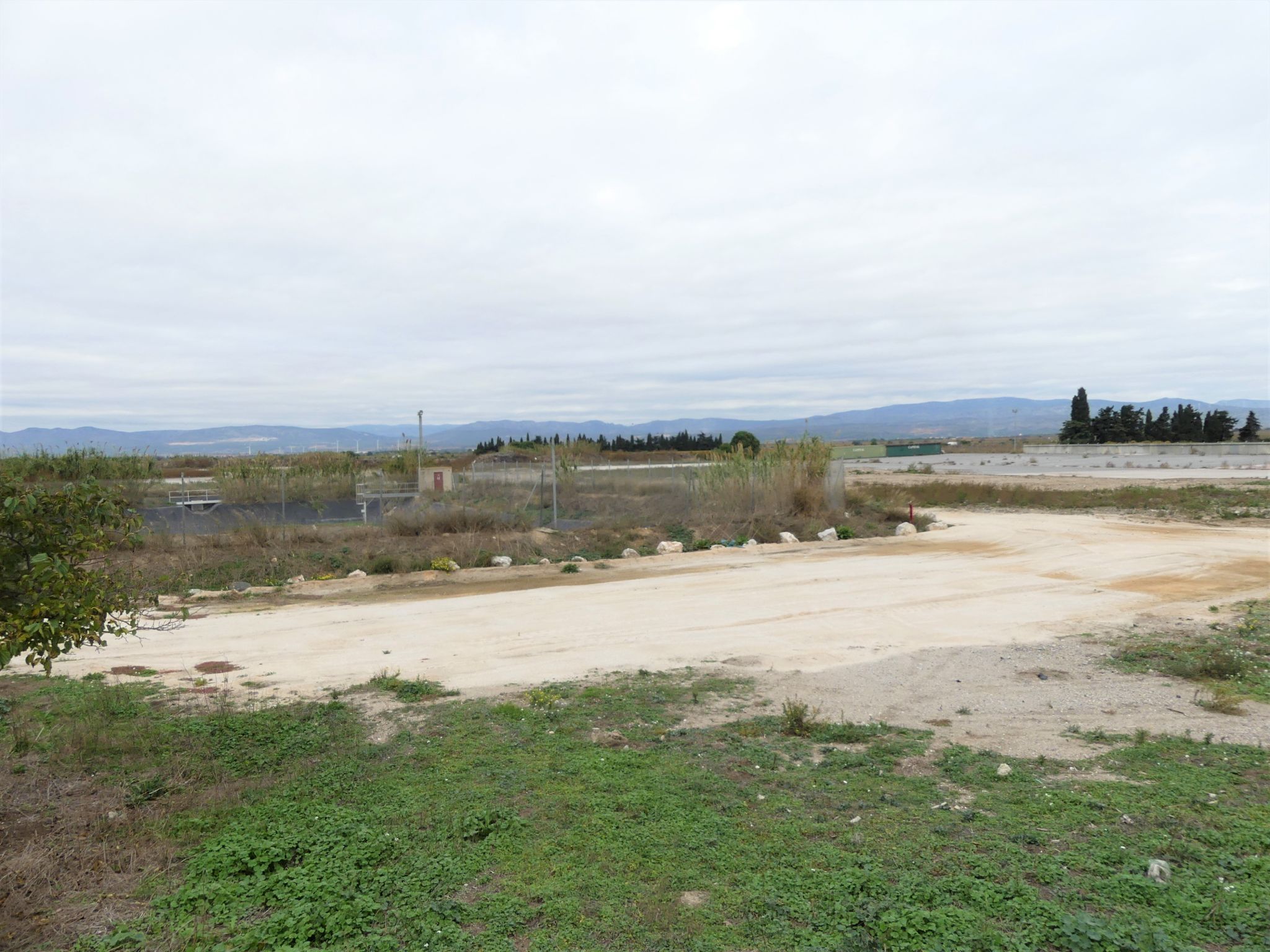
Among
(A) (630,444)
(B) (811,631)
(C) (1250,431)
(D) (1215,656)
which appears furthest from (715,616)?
(C) (1250,431)

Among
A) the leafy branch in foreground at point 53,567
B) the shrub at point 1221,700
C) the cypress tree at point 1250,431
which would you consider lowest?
the shrub at point 1221,700

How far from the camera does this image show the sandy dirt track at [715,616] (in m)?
10.1

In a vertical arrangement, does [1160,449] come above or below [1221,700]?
above

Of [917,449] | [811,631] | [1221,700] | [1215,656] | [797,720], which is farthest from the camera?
[917,449]

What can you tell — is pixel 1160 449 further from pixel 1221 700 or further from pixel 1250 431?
pixel 1221 700

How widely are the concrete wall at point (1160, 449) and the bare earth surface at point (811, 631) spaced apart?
50650mm

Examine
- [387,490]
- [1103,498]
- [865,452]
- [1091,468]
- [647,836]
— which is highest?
[865,452]

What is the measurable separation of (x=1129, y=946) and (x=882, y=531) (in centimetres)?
2244

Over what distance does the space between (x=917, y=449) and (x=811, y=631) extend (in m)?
94.1

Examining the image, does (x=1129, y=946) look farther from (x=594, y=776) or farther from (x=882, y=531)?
(x=882, y=531)

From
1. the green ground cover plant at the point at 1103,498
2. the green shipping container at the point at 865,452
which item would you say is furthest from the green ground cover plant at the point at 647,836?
the green shipping container at the point at 865,452

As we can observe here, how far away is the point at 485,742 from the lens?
6809 mm

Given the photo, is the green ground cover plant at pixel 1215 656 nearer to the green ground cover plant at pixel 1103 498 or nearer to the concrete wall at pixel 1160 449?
the green ground cover plant at pixel 1103 498

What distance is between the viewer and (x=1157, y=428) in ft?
248
